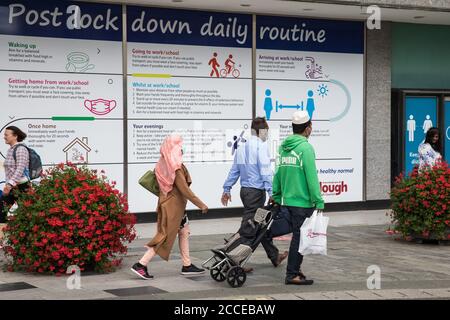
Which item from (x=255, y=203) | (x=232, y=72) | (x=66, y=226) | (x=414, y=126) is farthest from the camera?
(x=414, y=126)

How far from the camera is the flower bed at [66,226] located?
30.1ft

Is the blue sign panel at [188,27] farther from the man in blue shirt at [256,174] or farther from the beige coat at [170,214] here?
the beige coat at [170,214]

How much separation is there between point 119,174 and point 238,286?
5.84 meters

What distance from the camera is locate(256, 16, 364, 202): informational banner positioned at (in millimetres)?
15344

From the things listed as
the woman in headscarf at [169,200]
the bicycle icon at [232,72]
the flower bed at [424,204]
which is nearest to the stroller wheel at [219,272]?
the woman in headscarf at [169,200]

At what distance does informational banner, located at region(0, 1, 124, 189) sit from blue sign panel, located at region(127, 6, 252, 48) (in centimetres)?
37


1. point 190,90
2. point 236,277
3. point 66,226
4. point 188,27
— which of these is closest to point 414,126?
point 190,90

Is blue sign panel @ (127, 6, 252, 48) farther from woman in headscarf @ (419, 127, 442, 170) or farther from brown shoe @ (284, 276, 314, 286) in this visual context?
brown shoe @ (284, 276, 314, 286)

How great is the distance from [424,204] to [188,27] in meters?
5.53

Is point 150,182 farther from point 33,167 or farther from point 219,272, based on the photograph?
point 33,167

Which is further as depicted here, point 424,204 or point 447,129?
point 447,129

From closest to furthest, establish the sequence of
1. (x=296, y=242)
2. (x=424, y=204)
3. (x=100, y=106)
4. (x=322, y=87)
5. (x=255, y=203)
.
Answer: (x=296, y=242) → (x=255, y=203) → (x=424, y=204) → (x=100, y=106) → (x=322, y=87)

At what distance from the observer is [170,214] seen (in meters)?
9.08
